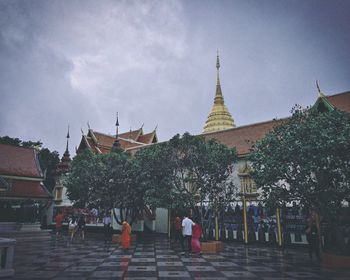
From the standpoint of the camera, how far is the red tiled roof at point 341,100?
18.8 meters

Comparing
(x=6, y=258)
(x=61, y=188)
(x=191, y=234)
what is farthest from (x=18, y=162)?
(x=6, y=258)

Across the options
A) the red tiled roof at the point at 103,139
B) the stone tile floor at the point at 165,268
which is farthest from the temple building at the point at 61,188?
the stone tile floor at the point at 165,268

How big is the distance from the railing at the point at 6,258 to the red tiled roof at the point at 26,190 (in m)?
15.9

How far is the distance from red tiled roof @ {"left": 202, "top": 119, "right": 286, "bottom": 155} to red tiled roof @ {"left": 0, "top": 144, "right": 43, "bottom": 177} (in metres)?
16.4

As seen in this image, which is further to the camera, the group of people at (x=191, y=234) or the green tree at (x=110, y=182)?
the green tree at (x=110, y=182)

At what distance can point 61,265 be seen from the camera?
10.9m

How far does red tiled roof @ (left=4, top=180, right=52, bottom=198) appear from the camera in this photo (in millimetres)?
23764

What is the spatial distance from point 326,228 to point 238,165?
7420mm

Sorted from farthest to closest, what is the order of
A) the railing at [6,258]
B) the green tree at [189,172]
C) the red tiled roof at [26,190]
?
the red tiled roof at [26,190] → the green tree at [189,172] → the railing at [6,258]

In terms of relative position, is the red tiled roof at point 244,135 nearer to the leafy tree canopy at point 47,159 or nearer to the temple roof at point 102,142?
the temple roof at point 102,142

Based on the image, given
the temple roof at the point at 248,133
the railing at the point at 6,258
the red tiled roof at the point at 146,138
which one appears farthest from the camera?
the red tiled roof at the point at 146,138

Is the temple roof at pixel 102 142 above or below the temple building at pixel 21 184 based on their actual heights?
above

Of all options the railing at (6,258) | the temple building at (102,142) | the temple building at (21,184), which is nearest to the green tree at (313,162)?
the railing at (6,258)

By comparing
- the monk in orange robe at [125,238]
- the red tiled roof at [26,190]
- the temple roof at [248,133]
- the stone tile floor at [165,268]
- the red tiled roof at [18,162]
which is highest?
the temple roof at [248,133]
